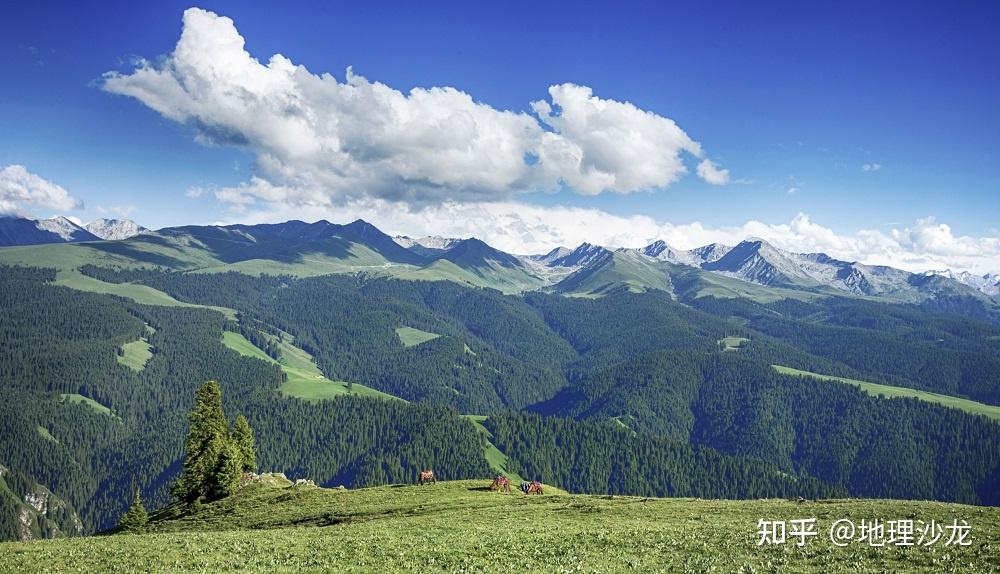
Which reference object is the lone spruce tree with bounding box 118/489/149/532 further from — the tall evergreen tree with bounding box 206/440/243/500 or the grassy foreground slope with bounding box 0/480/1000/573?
the grassy foreground slope with bounding box 0/480/1000/573

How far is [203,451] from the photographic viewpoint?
2987 inches

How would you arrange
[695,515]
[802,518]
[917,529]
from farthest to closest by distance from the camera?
[695,515] < [802,518] < [917,529]

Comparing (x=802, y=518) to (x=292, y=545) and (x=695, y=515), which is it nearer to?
(x=695, y=515)

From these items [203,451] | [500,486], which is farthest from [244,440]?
[500,486]

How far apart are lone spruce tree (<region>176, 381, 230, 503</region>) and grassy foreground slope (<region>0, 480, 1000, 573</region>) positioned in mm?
22305

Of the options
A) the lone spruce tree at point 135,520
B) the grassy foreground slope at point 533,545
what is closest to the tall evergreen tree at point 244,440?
the lone spruce tree at point 135,520

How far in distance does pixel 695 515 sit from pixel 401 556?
27349 millimetres

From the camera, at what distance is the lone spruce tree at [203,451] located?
7438 centimetres

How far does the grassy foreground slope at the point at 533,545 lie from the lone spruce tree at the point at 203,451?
22.3 metres

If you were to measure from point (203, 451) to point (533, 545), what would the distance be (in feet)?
202

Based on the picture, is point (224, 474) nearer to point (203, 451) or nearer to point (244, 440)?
point (203, 451)

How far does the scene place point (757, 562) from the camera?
27.2m

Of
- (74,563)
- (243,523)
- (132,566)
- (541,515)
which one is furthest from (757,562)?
(243,523)

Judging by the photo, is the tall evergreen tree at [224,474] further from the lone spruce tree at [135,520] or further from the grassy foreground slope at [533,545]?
the grassy foreground slope at [533,545]
